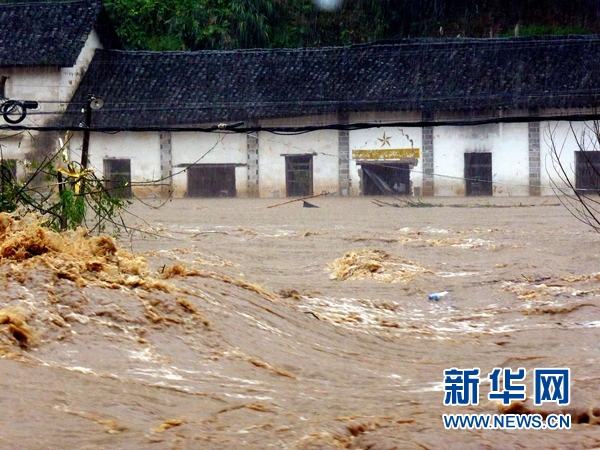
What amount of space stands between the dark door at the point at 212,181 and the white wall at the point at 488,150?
7.36m

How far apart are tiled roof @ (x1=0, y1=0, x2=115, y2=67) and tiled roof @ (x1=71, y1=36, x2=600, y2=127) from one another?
143cm

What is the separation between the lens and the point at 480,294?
1248cm

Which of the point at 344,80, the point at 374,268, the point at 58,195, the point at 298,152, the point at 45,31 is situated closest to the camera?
the point at 58,195

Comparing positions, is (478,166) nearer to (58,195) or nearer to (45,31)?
(45,31)

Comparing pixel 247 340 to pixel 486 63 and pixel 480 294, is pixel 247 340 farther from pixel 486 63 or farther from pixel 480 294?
pixel 486 63

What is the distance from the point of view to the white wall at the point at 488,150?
104ft

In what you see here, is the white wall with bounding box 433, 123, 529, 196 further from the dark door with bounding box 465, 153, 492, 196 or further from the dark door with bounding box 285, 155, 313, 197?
the dark door with bounding box 285, 155, 313, 197

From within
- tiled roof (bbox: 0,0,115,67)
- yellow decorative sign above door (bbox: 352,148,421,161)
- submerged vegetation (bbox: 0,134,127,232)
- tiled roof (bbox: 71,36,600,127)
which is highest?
tiled roof (bbox: 0,0,115,67)

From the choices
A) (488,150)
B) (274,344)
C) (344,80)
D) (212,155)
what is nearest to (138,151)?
(212,155)

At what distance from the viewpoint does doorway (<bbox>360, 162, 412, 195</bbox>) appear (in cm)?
3266

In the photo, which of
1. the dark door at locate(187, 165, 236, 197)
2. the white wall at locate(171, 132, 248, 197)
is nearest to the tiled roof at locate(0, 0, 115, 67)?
the white wall at locate(171, 132, 248, 197)

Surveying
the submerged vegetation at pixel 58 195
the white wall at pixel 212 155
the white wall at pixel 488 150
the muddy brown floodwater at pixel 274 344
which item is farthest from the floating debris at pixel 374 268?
the white wall at pixel 212 155

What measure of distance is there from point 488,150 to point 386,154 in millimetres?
3504

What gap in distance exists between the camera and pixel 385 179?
3294cm
